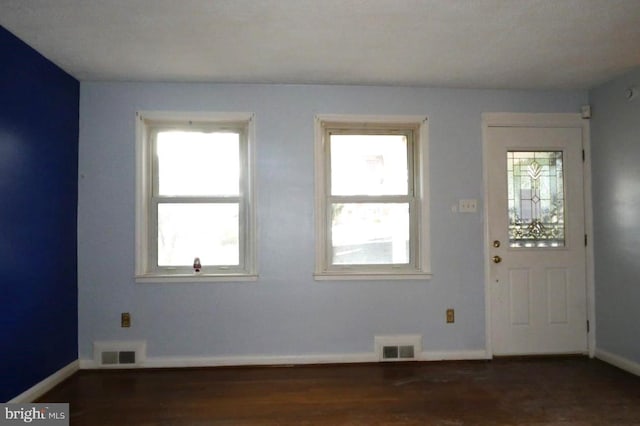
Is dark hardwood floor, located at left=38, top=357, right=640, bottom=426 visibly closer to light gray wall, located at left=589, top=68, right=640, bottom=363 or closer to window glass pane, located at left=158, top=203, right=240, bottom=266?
light gray wall, located at left=589, top=68, right=640, bottom=363

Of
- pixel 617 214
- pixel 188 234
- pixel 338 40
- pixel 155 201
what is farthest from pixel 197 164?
→ pixel 617 214

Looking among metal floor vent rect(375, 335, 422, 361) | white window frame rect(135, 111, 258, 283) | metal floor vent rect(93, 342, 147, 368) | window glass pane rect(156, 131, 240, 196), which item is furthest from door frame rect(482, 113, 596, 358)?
metal floor vent rect(93, 342, 147, 368)

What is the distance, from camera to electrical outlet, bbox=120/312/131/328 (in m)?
3.10

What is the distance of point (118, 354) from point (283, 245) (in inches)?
63.2

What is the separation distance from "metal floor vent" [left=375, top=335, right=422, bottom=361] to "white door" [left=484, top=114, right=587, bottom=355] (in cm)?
72

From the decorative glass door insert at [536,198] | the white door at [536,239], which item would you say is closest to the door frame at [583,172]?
the white door at [536,239]

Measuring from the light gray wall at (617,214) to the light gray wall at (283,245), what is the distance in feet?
1.57

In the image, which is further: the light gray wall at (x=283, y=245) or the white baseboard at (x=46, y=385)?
the light gray wall at (x=283, y=245)

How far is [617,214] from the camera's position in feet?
10.2

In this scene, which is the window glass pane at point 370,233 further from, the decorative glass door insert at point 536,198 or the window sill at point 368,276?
the decorative glass door insert at point 536,198

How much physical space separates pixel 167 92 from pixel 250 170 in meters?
0.96

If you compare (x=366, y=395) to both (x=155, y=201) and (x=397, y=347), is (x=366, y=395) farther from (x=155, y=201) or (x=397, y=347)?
(x=155, y=201)

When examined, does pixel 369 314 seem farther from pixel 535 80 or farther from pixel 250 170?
pixel 535 80

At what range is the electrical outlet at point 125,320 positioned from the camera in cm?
310
